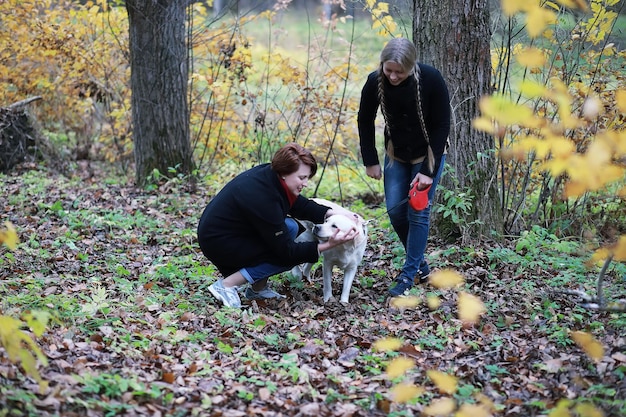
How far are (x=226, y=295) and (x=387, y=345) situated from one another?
1.44m

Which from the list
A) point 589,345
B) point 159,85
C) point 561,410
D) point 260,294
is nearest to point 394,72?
point 260,294

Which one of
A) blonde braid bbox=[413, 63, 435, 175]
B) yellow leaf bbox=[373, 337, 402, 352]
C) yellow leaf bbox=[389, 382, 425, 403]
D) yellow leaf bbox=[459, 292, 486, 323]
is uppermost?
blonde braid bbox=[413, 63, 435, 175]

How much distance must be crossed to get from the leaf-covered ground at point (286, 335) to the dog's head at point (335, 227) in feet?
1.91

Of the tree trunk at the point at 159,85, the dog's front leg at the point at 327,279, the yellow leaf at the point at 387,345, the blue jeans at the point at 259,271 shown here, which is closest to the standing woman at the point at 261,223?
the blue jeans at the point at 259,271

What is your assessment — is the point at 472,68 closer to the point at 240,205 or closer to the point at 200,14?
the point at 240,205

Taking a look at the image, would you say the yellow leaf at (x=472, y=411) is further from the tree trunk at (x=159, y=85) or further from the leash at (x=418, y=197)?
the tree trunk at (x=159, y=85)

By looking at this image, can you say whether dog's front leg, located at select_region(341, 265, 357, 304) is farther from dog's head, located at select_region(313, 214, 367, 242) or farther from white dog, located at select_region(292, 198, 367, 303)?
dog's head, located at select_region(313, 214, 367, 242)

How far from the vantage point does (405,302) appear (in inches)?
192

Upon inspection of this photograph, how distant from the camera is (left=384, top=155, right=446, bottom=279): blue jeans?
5059 millimetres

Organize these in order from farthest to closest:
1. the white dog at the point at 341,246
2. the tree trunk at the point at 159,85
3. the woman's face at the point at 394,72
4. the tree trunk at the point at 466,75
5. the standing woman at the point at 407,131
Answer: the tree trunk at the point at 159,85 < the tree trunk at the point at 466,75 < the white dog at the point at 341,246 < the standing woman at the point at 407,131 < the woman's face at the point at 394,72

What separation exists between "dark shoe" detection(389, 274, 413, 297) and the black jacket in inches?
35.5

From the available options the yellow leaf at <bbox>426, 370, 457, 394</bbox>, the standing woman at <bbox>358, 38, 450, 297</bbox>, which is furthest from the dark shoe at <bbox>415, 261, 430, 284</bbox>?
the yellow leaf at <bbox>426, 370, 457, 394</bbox>

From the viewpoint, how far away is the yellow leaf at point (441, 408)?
3.14 meters

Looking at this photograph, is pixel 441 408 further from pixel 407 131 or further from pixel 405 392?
pixel 407 131
